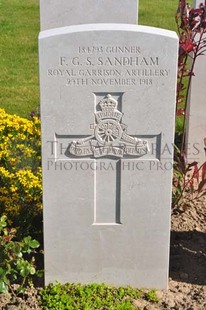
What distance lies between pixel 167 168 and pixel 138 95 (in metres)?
0.50

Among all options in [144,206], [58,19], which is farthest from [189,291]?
[58,19]

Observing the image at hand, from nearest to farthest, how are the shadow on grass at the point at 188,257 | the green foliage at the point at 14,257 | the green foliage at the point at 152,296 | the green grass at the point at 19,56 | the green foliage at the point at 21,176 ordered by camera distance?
the green foliage at the point at 14,257
the green foliage at the point at 152,296
the shadow on grass at the point at 188,257
the green foliage at the point at 21,176
the green grass at the point at 19,56

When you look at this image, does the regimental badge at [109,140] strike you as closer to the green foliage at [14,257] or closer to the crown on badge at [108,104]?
the crown on badge at [108,104]

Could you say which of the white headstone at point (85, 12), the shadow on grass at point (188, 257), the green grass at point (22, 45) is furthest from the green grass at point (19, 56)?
the shadow on grass at point (188, 257)

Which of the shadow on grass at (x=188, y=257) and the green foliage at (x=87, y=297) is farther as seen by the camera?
the shadow on grass at (x=188, y=257)

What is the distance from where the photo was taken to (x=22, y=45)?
1070 centimetres

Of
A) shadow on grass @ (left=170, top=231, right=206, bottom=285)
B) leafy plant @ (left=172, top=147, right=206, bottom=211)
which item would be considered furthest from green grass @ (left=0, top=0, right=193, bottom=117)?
shadow on grass @ (left=170, top=231, right=206, bottom=285)

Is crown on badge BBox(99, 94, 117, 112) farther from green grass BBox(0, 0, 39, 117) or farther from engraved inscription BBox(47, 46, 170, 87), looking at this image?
green grass BBox(0, 0, 39, 117)

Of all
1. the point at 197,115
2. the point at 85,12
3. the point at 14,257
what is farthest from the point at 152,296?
the point at 85,12

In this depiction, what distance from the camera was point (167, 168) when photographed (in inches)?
147

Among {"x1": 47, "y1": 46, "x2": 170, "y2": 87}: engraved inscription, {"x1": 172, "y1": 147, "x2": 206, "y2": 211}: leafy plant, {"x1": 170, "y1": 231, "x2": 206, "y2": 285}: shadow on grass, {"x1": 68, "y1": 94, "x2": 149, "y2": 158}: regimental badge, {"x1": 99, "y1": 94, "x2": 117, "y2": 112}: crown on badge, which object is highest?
{"x1": 47, "y1": 46, "x2": 170, "y2": 87}: engraved inscription

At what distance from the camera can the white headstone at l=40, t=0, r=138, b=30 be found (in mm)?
5434

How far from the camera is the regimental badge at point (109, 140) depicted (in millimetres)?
3613

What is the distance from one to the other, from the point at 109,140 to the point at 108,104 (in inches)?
9.0
